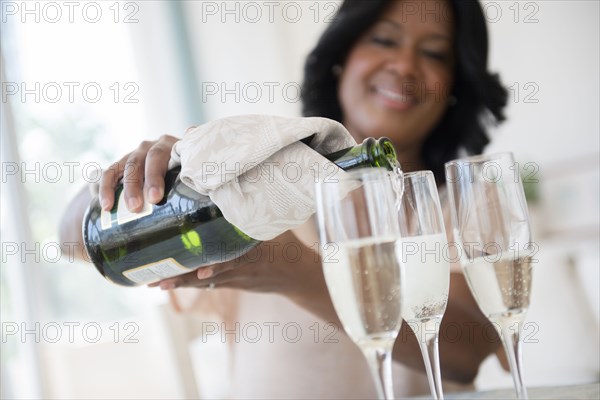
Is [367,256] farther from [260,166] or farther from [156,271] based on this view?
[156,271]

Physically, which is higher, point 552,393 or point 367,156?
point 367,156

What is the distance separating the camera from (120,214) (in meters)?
0.73

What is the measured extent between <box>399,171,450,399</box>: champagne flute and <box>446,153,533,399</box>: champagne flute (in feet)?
0.14

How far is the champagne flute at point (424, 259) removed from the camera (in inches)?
22.2

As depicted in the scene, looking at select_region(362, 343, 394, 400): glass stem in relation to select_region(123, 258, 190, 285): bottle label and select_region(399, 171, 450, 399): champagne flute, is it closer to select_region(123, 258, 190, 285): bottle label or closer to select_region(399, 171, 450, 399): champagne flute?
select_region(399, 171, 450, 399): champagne flute

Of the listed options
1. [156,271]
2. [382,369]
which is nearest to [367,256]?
[382,369]

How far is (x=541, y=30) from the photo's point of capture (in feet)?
8.45

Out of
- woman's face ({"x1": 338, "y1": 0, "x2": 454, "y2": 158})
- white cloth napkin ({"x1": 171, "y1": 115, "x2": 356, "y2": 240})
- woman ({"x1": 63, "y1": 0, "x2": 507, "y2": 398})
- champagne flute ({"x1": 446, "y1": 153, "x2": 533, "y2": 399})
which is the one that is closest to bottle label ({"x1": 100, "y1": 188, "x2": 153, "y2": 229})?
white cloth napkin ({"x1": 171, "y1": 115, "x2": 356, "y2": 240})

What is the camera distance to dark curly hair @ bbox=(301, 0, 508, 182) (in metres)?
1.36

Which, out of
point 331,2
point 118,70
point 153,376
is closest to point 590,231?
point 331,2

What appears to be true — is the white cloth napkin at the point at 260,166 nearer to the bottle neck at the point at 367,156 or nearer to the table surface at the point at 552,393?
the bottle neck at the point at 367,156

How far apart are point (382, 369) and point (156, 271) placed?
346 millimetres

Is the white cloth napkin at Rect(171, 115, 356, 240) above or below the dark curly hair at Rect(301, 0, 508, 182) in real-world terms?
below

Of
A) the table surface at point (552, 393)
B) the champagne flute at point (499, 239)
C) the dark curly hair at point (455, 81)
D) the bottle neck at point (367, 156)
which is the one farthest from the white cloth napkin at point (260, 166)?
the dark curly hair at point (455, 81)
